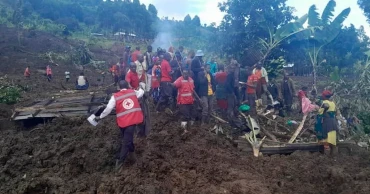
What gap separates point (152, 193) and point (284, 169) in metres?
2.85

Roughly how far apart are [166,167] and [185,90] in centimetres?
342

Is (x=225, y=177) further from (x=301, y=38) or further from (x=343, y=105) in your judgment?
(x=301, y=38)

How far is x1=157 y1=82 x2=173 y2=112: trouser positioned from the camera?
11406 millimetres

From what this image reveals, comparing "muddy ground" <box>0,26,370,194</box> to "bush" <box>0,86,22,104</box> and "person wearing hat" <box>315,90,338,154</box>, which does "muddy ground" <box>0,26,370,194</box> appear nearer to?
"person wearing hat" <box>315,90,338,154</box>

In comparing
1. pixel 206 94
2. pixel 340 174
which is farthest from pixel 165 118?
pixel 340 174

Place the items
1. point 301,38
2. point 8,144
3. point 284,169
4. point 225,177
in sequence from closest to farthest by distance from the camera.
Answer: point 225,177 < point 284,169 < point 8,144 < point 301,38

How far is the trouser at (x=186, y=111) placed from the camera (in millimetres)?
10094

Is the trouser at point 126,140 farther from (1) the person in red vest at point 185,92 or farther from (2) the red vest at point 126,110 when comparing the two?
(1) the person in red vest at point 185,92

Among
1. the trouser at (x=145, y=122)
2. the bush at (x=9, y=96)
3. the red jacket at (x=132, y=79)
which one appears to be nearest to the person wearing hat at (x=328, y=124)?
the trouser at (x=145, y=122)

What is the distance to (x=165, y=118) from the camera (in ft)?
35.2

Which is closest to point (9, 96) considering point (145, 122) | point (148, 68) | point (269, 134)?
point (148, 68)

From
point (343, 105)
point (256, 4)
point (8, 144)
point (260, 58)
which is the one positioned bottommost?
point (8, 144)

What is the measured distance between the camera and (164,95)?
1152 cm

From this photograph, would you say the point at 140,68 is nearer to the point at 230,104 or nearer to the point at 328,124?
the point at 230,104
